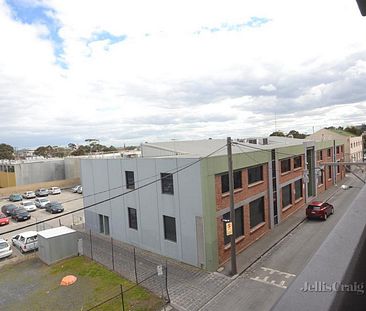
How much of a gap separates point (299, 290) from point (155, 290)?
45.7 ft

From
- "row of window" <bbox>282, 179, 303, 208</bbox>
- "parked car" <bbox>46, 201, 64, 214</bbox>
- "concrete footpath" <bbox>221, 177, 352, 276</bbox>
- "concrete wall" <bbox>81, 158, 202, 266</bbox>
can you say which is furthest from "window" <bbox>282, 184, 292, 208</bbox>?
"parked car" <bbox>46, 201, 64, 214</bbox>

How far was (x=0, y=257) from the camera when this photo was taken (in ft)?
64.3

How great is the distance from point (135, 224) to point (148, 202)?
2.55 meters

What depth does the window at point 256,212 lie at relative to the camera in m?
20.0

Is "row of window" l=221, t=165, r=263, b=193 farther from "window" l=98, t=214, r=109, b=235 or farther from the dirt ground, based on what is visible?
"window" l=98, t=214, r=109, b=235

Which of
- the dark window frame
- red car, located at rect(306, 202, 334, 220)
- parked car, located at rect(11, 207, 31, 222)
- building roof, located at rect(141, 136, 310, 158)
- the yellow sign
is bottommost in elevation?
parked car, located at rect(11, 207, 31, 222)

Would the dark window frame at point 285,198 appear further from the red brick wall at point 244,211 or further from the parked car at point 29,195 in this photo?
the parked car at point 29,195

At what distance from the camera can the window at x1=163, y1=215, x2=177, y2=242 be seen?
17.2m

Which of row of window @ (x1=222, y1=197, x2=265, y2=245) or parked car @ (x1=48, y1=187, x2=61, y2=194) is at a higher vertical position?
row of window @ (x1=222, y1=197, x2=265, y2=245)

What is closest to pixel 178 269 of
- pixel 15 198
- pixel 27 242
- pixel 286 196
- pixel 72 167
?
pixel 27 242

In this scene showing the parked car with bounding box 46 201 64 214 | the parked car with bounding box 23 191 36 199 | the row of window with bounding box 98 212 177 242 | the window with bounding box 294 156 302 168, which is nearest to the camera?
the row of window with bounding box 98 212 177 242

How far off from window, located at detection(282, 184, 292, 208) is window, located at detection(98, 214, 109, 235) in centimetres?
1479

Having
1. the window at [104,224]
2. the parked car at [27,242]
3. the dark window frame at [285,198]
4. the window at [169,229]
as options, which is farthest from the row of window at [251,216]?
the parked car at [27,242]

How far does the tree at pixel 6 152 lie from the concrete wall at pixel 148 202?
283 feet
